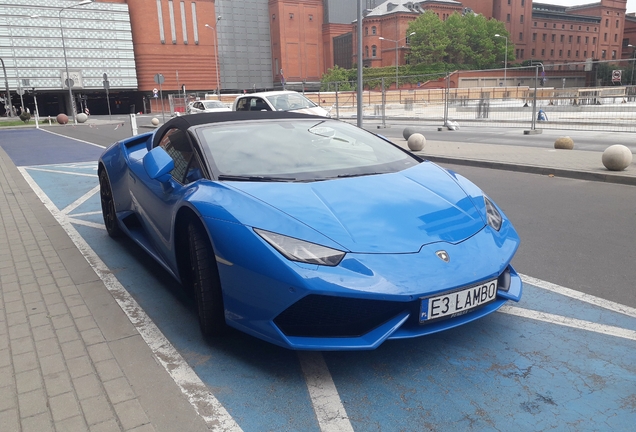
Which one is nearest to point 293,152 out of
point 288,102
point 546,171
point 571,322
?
point 571,322

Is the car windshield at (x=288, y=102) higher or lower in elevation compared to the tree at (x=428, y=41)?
lower

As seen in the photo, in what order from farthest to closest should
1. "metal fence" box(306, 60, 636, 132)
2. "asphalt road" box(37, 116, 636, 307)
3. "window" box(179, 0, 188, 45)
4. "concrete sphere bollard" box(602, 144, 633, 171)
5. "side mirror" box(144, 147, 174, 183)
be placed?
"window" box(179, 0, 188, 45), "metal fence" box(306, 60, 636, 132), "concrete sphere bollard" box(602, 144, 633, 171), "asphalt road" box(37, 116, 636, 307), "side mirror" box(144, 147, 174, 183)

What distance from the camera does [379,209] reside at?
300 cm

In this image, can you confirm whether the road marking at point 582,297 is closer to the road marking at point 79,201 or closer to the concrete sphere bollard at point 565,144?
the road marking at point 79,201

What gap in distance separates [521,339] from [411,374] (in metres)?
0.82

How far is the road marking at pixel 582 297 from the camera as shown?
3559 mm

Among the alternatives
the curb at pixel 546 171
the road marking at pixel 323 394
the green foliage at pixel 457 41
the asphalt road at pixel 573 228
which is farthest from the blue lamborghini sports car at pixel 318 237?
the green foliage at pixel 457 41

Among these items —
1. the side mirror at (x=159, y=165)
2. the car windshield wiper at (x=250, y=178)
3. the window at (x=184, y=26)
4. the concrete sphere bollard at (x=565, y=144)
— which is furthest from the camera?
the window at (x=184, y=26)

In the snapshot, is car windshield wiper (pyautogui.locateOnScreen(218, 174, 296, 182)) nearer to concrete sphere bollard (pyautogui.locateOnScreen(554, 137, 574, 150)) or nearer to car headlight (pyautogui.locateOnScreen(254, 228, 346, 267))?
car headlight (pyautogui.locateOnScreen(254, 228, 346, 267))

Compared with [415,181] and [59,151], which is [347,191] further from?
→ [59,151]

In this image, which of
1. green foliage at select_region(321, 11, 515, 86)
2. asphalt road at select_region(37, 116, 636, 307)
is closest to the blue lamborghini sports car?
asphalt road at select_region(37, 116, 636, 307)

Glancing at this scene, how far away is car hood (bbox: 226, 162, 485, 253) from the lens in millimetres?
2770

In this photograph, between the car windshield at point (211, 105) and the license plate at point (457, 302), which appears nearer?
the license plate at point (457, 302)

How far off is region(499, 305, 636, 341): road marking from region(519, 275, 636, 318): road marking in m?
0.31
